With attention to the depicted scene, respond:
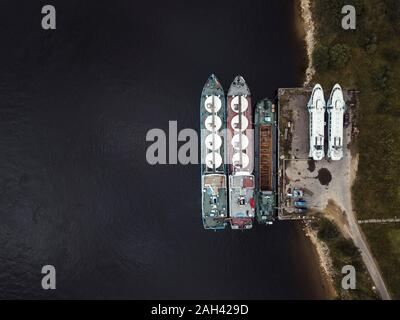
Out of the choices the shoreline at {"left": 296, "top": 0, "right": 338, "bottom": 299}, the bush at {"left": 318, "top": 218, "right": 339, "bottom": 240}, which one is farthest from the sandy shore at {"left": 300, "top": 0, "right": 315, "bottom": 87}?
the bush at {"left": 318, "top": 218, "right": 339, "bottom": 240}

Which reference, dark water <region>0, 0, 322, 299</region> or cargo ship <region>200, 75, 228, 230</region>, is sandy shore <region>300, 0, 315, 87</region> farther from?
cargo ship <region>200, 75, 228, 230</region>

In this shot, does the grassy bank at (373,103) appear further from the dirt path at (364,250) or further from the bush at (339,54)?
the dirt path at (364,250)

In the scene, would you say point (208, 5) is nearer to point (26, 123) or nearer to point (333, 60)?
point (333, 60)

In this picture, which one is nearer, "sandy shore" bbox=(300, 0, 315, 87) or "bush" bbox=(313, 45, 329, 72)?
"bush" bbox=(313, 45, 329, 72)

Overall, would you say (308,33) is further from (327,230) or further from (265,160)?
(327,230)

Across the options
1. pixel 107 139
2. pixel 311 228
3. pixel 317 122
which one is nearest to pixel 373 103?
pixel 317 122

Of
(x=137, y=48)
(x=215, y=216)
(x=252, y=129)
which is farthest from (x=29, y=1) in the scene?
Answer: (x=215, y=216)

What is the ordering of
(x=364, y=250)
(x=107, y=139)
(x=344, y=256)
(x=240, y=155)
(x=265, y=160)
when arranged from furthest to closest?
(x=107, y=139) → (x=265, y=160) → (x=344, y=256) → (x=364, y=250) → (x=240, y=155)
